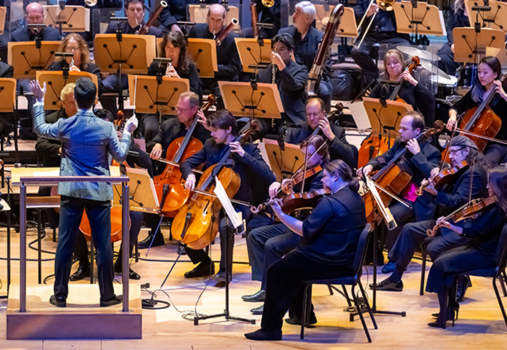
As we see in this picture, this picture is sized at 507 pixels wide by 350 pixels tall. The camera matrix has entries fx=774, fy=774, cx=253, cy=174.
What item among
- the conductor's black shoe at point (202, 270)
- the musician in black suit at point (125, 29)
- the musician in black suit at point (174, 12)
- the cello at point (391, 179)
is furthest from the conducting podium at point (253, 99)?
the musician in black suit at point (174, 12)

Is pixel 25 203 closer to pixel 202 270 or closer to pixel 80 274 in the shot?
pixel 80 274

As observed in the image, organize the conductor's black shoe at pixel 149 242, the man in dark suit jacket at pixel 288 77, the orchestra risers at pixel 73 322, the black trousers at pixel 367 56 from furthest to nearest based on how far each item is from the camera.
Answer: the black trousers at pixel 367 56 < the man in dark suit jacket at pixel 288 77 < the conductor's black shoe at pixel 149 242 < the orchestra risers at pixel 73 322

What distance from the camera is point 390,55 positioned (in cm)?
624

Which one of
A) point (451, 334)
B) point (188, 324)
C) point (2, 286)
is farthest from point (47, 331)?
point (451, 334)

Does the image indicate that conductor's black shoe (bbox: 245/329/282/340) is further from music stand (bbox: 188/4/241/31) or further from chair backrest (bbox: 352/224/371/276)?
music stand (bbox: 188/4/241/31)

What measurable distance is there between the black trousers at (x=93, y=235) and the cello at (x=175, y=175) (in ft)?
4.13

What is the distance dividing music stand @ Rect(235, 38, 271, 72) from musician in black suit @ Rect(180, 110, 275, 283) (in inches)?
68.2

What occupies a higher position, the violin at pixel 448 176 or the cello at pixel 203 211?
the violin at pixel 448 176

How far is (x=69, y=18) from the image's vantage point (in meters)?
7.76

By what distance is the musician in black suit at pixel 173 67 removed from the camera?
6465 mm

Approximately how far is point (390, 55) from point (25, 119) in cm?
356

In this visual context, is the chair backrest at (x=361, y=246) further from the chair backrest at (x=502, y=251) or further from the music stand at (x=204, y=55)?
the music stand at (x=204, y=55)

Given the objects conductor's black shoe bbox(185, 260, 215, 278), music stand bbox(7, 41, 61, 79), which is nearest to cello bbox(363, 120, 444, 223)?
conductor's black shoe bbox(185, 260, 215, 278)

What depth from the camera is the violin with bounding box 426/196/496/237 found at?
4344 millimetres
